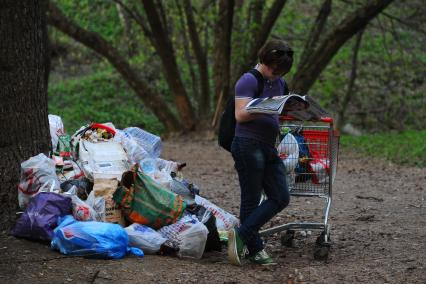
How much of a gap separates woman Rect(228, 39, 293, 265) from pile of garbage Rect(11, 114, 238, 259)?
44 cm

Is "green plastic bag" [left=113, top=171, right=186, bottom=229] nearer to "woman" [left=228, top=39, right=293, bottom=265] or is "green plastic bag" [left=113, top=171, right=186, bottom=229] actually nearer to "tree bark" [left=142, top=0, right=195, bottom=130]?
"woman" [left=228, top=39, right=293, bottom=265]

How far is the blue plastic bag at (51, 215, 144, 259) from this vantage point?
5562 millimetres

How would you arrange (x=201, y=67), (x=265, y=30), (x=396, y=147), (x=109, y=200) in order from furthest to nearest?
(x=201, y=67)
(x=265, y=30)
(x=396, y=147)
(x=109, y=200)

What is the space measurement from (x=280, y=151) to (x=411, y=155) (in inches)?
344

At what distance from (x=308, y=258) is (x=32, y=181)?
246cm

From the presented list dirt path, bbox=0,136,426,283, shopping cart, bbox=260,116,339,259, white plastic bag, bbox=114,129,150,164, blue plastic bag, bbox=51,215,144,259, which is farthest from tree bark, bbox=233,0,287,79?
blue plastic bag, bbox=51,215,144,259

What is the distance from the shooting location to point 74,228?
5613mm

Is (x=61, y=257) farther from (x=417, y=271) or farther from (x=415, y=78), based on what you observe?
(x=415, y=78)

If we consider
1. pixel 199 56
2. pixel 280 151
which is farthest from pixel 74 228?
pixel 199 56

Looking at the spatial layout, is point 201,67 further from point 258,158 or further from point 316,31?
point 258,158

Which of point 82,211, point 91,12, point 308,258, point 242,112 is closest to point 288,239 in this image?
point 308,258

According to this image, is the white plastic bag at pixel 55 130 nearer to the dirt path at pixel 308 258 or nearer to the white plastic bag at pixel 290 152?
the dirt path at pixel 308 258

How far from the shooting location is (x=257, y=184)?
5855 millimetres

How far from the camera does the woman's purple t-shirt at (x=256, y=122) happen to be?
18.8 ft
